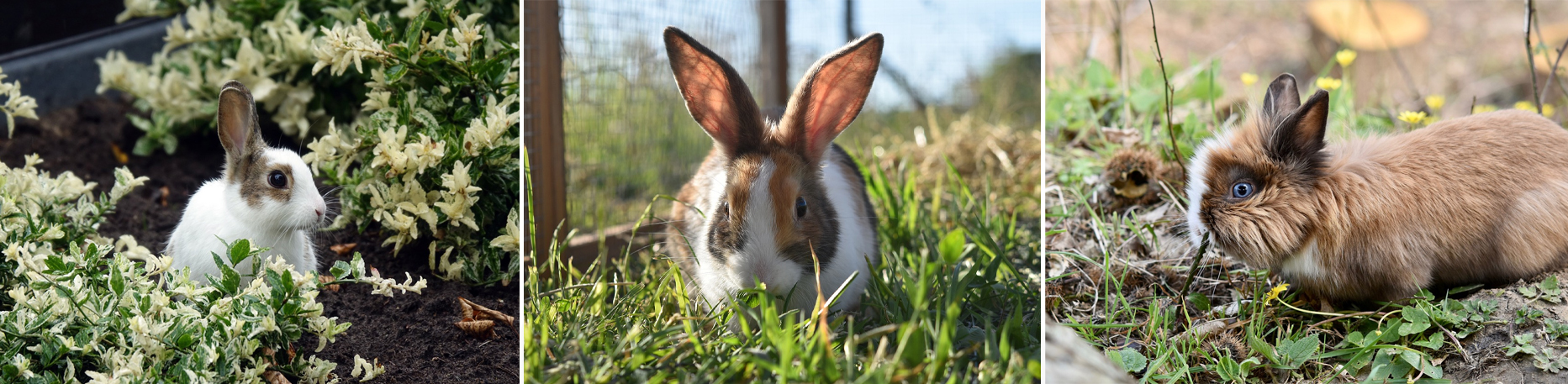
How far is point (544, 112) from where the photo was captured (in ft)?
10.7

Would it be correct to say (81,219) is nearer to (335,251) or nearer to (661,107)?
(335,251)

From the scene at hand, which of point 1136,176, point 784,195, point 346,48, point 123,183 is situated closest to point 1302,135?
point 1136,176

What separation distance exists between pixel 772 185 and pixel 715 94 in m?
0.32

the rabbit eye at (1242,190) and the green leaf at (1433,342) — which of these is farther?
the rabbit eye at (1242,190)

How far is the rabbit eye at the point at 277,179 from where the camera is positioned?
2.77 meters

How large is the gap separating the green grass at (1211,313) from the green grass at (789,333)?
0.25 metres

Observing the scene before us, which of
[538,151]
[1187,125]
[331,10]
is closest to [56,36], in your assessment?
[331,10]

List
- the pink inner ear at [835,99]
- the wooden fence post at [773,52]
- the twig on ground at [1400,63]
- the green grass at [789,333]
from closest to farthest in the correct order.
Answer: the green grass at [789,333]
the pink inner ear at [835,99]
the twig on ground at [1400,63]
the wooden fence post at [773,52]

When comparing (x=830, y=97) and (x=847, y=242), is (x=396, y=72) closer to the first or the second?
(x=830, y=97)

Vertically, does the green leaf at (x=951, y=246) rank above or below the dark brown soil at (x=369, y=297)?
above

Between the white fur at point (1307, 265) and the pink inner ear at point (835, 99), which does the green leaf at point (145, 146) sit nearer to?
the pink inner ear at point (835, 99)

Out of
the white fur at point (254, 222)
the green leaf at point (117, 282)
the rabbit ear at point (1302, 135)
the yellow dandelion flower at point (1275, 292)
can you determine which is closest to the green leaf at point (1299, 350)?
the yellow dandelion flower at point (1275, 292)

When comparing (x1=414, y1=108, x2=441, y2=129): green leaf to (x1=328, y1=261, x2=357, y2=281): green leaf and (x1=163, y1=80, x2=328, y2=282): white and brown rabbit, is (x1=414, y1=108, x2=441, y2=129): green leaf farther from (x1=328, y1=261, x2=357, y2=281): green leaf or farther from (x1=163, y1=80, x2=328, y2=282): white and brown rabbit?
(x1=328, y1=261, x2=357, y2=281): green leaf

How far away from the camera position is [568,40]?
3.67 meters
